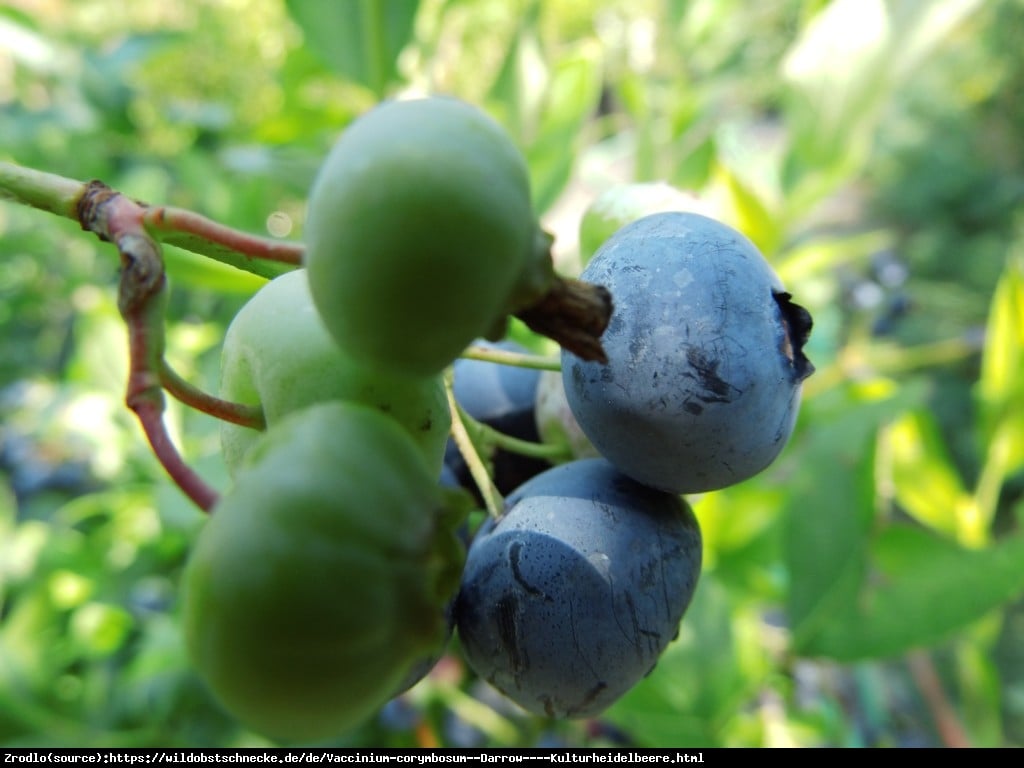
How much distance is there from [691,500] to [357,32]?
969 mm

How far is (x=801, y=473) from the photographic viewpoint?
1.22m

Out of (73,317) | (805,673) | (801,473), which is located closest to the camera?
(801,473)

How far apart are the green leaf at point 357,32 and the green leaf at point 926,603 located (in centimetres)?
118

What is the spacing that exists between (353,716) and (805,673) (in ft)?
6.58

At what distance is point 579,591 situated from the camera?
56 centimetres

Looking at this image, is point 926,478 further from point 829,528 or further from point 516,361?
point 516,361

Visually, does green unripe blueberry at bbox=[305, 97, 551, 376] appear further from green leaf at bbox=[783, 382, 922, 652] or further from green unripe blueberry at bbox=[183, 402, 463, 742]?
green leaf at bbox=[783, 382, 922, 652]

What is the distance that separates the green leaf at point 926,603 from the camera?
1114 millimetres

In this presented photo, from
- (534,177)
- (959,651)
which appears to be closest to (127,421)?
(534,177)

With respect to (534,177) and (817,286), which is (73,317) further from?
(817,286)

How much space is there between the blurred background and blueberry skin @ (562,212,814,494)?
0.63m

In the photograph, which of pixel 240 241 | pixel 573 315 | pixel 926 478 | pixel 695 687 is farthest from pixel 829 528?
pixel 240 241

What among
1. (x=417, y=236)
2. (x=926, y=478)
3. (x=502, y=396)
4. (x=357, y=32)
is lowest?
(x=926, y=478)

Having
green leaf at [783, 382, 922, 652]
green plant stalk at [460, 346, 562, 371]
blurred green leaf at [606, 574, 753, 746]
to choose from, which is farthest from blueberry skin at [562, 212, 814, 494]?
green leaf at [783, 382, 922, 652]
